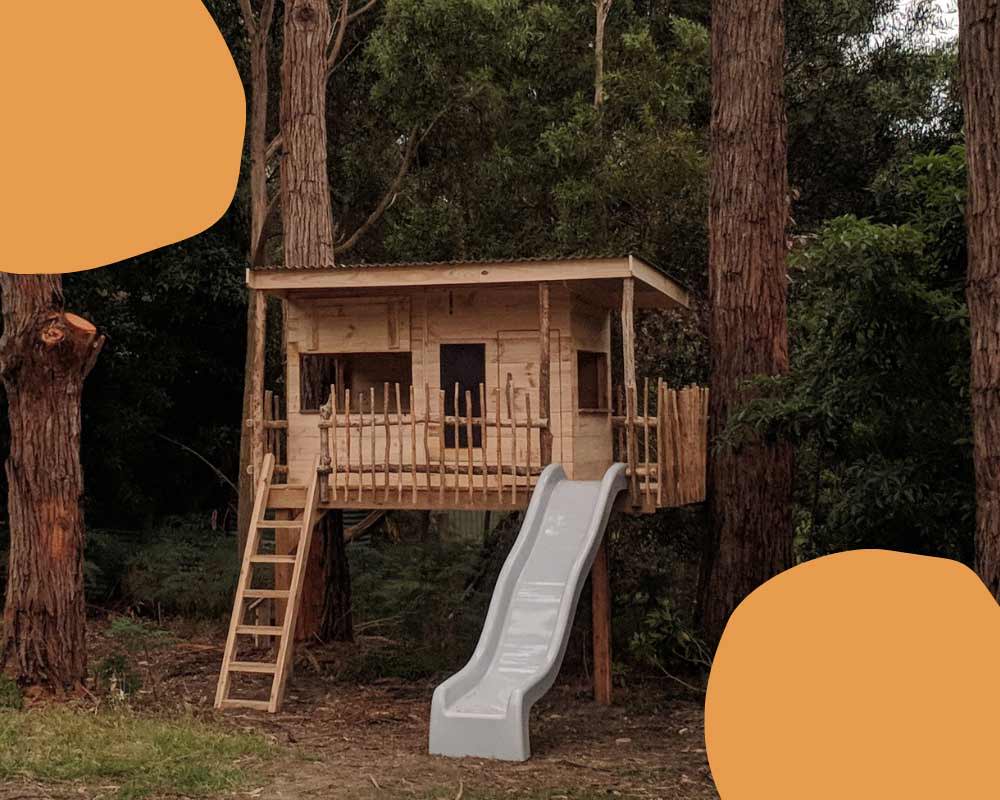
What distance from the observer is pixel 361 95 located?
22281 mm

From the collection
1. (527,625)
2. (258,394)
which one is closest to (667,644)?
(527,625)

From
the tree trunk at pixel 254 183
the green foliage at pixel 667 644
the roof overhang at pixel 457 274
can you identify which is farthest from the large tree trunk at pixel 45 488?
the tree trunk at pixel 254 183

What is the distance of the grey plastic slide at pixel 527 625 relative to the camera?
9.62 m

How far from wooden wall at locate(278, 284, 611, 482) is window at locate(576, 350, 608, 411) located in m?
0.28

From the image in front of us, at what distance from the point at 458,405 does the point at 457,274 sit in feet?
4.41

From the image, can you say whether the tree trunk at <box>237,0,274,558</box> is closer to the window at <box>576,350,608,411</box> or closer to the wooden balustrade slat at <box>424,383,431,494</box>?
the window at <box>576,350,608,411</box>

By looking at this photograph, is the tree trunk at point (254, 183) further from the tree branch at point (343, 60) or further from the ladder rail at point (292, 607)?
the ladder rail at point (292, 607)

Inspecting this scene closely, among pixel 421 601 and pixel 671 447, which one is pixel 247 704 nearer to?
pixel 671 447

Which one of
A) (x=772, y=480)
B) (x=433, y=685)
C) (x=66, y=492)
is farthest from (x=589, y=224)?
(x=66, y=492)

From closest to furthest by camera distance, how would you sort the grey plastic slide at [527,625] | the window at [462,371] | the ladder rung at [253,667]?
the grey plastic slide at [527,625] → the ladder rung at [253,667] → the window at [462,371]

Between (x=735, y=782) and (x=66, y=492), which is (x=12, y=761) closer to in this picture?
(x=66, y=492)

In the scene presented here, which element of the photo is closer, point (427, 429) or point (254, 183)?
point (427, 429)

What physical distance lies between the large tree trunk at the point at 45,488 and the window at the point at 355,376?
366 centimetres

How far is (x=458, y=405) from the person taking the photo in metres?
12.7
